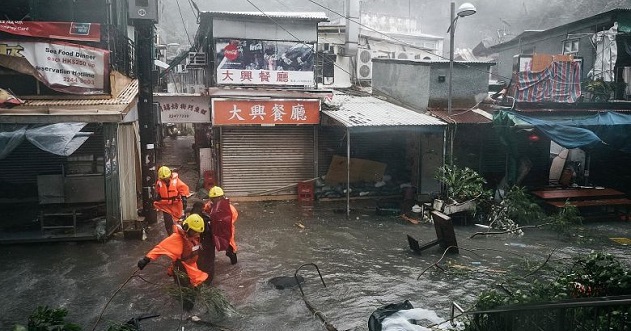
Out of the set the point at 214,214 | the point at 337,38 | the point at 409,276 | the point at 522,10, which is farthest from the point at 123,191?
the point at 522,10

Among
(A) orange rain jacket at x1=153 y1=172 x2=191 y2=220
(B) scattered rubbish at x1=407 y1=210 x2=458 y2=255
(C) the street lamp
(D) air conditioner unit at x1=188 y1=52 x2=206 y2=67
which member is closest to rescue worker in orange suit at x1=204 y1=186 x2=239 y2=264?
(A) orange rain jacket at x1=153 y1=172 x2=191 y2=220

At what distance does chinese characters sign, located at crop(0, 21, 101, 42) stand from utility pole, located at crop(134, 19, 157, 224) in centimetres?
113

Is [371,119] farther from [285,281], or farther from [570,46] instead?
[570,46]

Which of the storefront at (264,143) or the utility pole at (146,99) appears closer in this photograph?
the utility pole at (146,99)

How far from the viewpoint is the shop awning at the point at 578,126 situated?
13.4 meters

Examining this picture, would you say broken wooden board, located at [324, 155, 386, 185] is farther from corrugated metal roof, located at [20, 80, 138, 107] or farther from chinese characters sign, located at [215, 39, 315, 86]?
corrugated metal roof, located at [20, 80, 138, 107]

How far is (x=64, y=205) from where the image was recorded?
12773 mm

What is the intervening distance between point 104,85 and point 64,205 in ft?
12.7

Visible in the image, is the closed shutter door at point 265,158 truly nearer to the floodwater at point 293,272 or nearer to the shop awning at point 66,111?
the floodwater at point 293,272

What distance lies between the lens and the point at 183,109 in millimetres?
14836

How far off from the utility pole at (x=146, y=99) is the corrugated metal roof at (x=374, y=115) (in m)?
5.28

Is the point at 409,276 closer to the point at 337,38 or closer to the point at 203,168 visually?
the point at 203,168

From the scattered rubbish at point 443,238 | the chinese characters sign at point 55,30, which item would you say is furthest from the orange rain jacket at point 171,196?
the scattered rubbish at point 443,238

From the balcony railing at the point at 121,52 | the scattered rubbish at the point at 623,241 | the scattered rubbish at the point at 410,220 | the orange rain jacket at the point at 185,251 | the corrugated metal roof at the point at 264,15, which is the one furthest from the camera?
the corrugated metal roof at the point at 264,15
